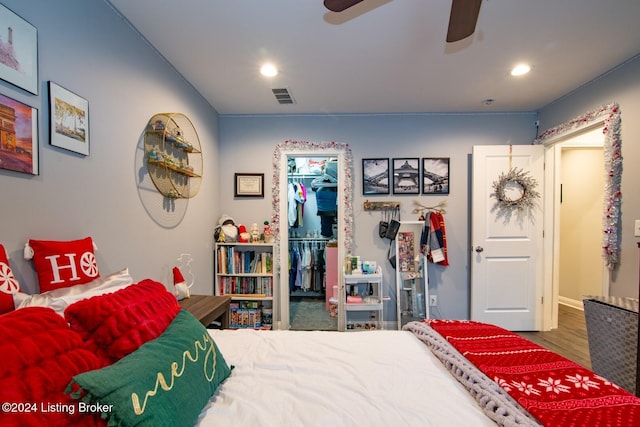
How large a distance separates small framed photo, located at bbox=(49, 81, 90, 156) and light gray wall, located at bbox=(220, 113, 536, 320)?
69.2 inches

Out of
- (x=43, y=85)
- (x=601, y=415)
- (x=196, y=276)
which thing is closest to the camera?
(x=601, y=415)

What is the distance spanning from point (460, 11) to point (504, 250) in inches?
103

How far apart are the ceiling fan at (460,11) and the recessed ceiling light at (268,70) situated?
40.9 inches

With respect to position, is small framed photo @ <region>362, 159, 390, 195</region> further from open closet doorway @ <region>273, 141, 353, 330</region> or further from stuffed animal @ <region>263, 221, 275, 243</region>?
stuffed animal @ <region>263, 221, 275, 243</region>

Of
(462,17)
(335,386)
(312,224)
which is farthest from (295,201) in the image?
Result: (335,386)

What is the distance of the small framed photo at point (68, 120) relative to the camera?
1.19 m

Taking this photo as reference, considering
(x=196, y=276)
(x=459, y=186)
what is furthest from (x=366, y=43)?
(x=196, y=276)

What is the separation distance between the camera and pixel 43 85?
1158 millimetres

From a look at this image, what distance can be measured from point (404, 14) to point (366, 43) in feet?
1.04

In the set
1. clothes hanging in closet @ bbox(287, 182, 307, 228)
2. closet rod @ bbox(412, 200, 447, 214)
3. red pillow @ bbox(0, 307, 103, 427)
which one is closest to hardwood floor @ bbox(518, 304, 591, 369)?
closet rod @ bbox(412, 200, 447, 214)

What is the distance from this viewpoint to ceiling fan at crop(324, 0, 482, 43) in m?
1.15

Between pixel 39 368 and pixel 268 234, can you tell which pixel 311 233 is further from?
pixel 39 368

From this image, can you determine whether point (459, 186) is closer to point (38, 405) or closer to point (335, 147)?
point (335, 147)

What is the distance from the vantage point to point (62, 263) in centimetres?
113
